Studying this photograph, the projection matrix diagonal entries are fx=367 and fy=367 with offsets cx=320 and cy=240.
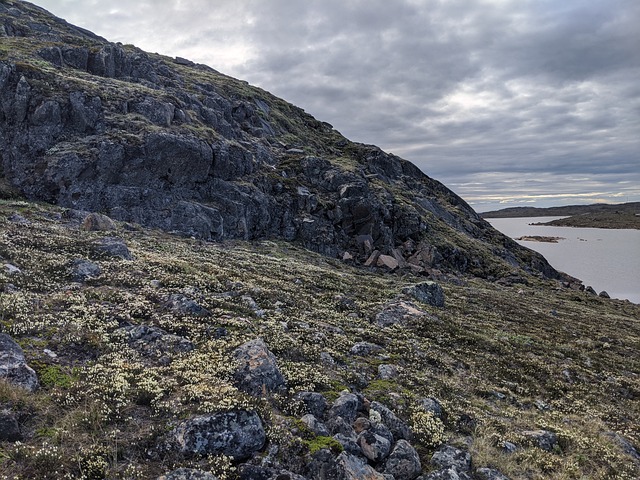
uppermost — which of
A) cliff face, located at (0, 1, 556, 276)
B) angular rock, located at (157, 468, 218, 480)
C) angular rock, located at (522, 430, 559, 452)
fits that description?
cliff face, located at (0, 1, 556, 276)

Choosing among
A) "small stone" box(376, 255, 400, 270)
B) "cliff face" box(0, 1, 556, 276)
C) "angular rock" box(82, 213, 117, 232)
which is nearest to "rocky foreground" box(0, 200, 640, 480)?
"angular rock" box(82, 213, 117, 232)

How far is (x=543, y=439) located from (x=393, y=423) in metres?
5.68

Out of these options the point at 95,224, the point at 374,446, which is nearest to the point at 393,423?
the point at 374,446

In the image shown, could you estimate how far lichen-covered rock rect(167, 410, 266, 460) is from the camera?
26.0ft

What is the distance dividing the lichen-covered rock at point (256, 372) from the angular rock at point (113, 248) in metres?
14.5

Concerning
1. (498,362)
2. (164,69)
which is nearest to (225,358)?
(498,362)

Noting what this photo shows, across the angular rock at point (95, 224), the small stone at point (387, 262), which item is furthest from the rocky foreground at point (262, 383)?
the small stone at point (387, 262)

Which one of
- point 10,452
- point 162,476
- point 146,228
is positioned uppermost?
point 146,228

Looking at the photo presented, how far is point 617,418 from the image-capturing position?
16172mm

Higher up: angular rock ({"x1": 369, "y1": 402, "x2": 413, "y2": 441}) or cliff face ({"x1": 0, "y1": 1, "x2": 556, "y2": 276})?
cliff face ({"x1": 0, "y1": 1, "x2": 556, "y2": 276})

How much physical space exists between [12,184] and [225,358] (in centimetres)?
4185

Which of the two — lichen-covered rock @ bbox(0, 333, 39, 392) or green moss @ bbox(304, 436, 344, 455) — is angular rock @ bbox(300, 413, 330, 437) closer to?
green moss @ bbox(304, 436, 344, 455)

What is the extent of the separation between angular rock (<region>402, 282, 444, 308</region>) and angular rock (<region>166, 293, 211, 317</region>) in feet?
64.0

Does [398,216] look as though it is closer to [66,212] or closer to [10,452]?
[66,212]
